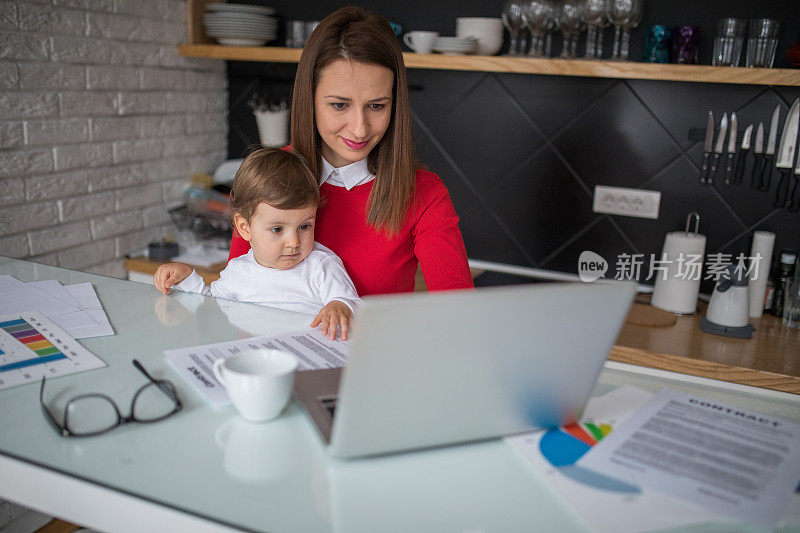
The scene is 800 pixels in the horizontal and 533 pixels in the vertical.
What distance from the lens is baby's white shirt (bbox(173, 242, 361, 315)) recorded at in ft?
5.00

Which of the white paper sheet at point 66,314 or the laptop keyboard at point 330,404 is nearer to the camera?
the laptop keyboard at point 330,404

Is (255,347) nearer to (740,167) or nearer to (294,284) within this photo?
(294,284)

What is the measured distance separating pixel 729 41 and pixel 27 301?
202 centimetres

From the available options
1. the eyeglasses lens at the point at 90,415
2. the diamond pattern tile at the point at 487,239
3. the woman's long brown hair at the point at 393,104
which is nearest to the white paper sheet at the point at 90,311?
the eyeglasses lens at the point at 90,415

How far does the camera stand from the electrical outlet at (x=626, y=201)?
2.35 meters

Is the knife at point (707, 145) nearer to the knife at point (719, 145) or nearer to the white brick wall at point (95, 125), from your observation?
the knife at point (719, 145)

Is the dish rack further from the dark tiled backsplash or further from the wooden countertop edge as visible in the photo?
the wooden countertop edge

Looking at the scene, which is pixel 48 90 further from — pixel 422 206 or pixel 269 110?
pixel 422 206

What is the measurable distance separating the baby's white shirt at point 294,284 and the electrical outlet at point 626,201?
1.20m

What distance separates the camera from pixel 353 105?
149 centimetres

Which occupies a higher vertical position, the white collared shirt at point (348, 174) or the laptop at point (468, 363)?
the white collared shirt at point (348, 174)

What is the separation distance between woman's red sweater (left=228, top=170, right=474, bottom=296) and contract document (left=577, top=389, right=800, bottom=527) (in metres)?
0.72

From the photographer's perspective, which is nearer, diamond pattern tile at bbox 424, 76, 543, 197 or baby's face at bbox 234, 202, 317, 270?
baby's face at bbox 234, 202, 317, 270
